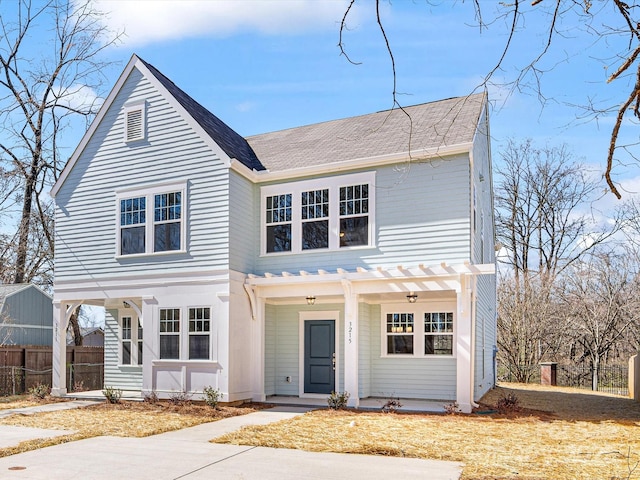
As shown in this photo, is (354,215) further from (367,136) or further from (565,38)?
(565,38)

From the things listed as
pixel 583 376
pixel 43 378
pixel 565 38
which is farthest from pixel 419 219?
pixel 583 376

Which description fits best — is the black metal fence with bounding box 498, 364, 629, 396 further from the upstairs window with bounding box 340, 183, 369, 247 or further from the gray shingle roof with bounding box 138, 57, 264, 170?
the gray shingle roof with bounding box 138, 57, 264, 170

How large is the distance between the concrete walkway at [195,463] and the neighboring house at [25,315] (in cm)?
1390

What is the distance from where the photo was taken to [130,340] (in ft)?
53.9

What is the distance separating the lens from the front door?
47.5 feet

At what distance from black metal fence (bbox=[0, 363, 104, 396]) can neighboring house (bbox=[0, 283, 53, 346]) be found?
3.46 m

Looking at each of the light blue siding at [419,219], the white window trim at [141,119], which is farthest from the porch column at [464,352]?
the white window trim at [141,119]

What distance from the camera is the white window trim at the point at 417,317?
45.6ft

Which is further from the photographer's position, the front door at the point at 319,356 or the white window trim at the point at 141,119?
the white window trim at the point at 141,119

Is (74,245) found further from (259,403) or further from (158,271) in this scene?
(259,403)

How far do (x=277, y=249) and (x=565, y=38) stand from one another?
10.8 metres

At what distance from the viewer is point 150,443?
870 cm

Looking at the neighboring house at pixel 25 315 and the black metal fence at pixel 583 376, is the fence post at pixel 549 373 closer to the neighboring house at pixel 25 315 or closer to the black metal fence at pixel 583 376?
the black metal fence at pixel 583 376

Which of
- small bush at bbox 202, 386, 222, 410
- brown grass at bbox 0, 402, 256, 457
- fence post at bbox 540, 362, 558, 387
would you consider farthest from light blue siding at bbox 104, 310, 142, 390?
fence post at bbox 540, 362, 558, 387
